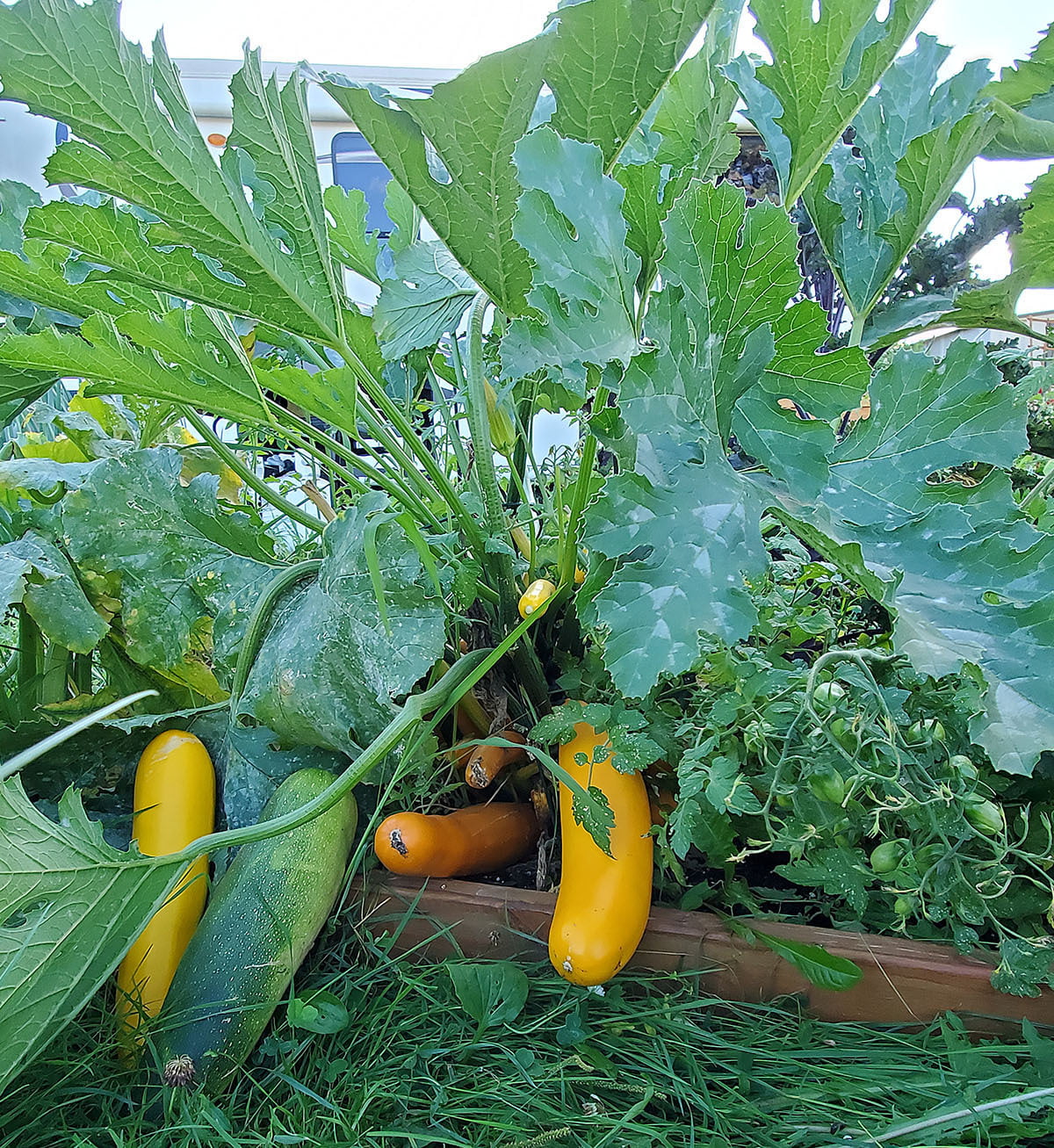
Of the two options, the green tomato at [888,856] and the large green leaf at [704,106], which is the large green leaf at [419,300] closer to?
the large green leaf at [704,106]

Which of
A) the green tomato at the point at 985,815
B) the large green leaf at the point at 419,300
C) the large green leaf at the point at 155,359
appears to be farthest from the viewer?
the large green leaf at the point at 419,300

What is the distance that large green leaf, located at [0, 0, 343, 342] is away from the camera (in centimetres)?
54

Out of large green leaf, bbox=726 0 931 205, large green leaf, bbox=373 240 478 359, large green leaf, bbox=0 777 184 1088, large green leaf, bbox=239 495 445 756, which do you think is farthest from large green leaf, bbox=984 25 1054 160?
large green leaf, bbox=0 777 184 1088

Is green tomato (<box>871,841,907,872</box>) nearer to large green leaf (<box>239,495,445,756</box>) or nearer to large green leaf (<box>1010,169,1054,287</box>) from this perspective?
large green leaf (<box>239,495,445,756</box>)

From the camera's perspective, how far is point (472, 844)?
0.78 m

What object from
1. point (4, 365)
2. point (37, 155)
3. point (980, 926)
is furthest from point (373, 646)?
point (37, 155)

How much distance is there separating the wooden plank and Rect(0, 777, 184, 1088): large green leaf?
25 centimetres

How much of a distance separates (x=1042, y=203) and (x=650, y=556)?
493 millimetres

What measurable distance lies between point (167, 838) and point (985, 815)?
66 centimetres

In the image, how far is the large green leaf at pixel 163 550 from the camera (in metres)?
0.74

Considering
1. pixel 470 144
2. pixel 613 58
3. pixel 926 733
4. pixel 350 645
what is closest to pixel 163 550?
pixel 350 645

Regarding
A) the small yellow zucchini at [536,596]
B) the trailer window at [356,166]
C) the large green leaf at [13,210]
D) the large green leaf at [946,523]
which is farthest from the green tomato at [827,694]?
the trailer window at [356,166]

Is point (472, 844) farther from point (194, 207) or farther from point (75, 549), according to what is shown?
point (194, 207)

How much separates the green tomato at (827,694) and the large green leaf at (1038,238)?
1.37 ft
